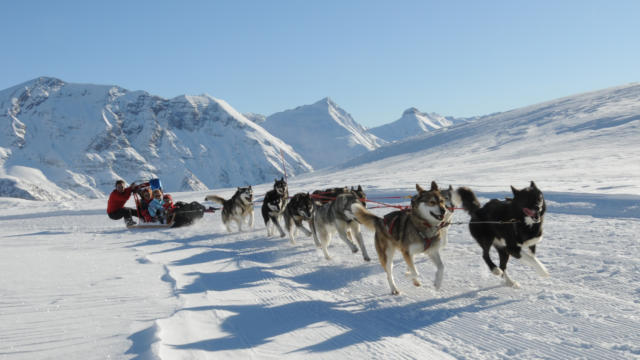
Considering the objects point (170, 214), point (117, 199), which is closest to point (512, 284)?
point (170, 214)

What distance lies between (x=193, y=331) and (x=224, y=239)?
7.43 metres

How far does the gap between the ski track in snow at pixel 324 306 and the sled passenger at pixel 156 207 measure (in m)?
4.29

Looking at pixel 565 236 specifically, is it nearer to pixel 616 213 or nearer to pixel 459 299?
pixel 616 213

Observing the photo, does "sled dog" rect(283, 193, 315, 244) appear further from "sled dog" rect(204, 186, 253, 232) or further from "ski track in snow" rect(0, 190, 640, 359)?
"sled dog" rect(204, 186, 253, 232)

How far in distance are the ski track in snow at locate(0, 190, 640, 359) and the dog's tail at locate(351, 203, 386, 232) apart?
832mm

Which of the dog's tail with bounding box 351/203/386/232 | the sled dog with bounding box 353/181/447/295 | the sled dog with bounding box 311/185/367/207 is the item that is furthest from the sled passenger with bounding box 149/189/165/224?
the sled dog with bounding box 353/181/447/295

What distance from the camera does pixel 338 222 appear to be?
27.5ft

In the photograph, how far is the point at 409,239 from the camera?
5.75m

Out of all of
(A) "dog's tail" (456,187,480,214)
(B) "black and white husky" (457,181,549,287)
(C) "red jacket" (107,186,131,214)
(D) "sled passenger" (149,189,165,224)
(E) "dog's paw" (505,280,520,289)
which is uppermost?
(C) "red jacket" (107,186,131,214)

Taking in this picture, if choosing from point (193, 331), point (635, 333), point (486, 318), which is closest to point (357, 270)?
point (486, 318)

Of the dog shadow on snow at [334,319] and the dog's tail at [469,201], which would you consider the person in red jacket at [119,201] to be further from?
the dog's tail at [469,201]

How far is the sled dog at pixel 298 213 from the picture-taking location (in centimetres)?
986

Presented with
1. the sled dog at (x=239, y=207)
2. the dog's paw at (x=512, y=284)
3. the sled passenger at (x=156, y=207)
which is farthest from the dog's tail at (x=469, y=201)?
the sled passenger at (x=156, y=207)

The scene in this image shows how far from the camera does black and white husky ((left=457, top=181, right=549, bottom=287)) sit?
213 inches
